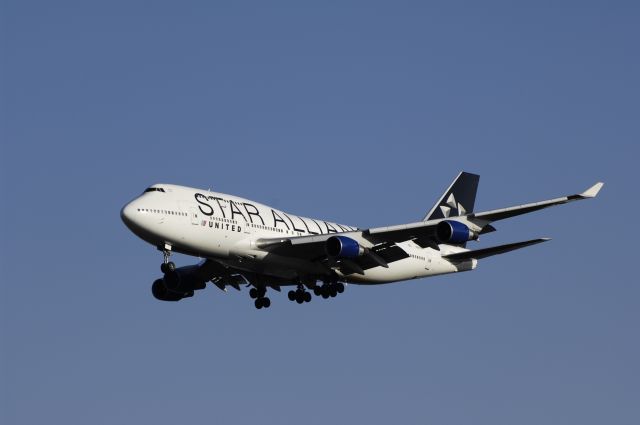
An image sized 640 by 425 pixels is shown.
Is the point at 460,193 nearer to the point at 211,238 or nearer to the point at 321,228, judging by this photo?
the point at 321,228

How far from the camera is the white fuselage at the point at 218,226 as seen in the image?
191ft

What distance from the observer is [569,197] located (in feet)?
183

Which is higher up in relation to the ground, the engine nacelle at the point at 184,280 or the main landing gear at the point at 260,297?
the engine nacelle at the point at 184,280

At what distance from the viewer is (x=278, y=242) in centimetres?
5988

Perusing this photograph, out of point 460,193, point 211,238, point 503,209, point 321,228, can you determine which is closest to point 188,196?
point 211,238

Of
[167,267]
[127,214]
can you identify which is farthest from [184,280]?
[127,214]

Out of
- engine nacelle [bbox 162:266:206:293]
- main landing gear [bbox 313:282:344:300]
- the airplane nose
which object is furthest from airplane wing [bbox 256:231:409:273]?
engine nacelle [bbox 162:266:206:293]

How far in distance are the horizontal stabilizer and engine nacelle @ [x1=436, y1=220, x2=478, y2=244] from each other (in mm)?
3633

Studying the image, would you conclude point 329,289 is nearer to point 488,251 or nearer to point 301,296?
point 301,296

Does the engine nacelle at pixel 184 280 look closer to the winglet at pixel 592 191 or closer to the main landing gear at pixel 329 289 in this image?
the main landing gear at pixel 329 289

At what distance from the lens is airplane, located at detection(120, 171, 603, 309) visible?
5831 cm

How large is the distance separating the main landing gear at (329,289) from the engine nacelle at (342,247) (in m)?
3.92

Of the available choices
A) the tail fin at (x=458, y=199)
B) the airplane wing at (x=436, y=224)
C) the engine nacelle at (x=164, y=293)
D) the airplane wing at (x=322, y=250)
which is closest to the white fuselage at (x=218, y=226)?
the airplane wing at (x=322, y=250)

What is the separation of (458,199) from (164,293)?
61.0ft
